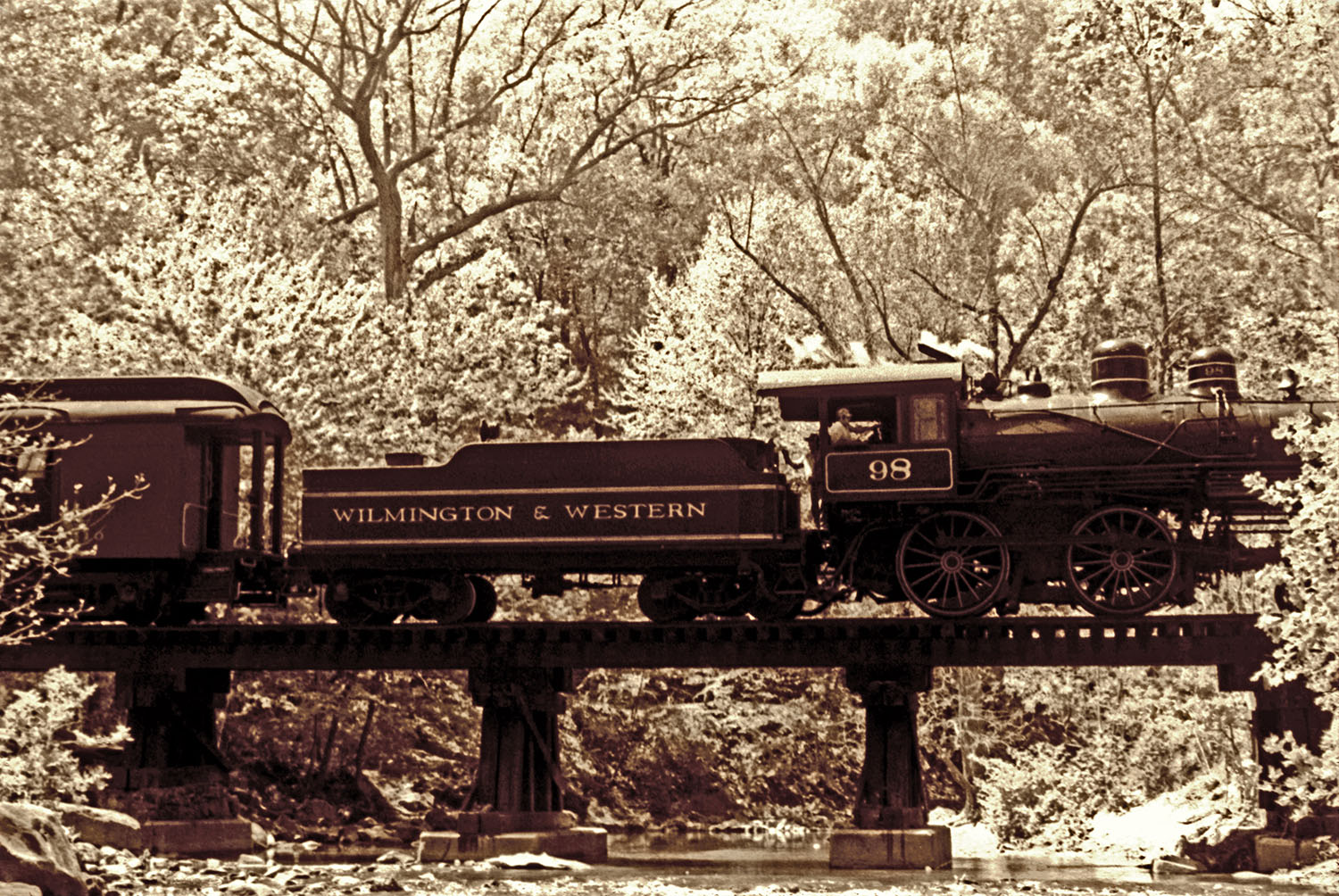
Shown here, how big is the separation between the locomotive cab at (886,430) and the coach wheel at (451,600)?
157 inches

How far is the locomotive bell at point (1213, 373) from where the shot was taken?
1898 cm

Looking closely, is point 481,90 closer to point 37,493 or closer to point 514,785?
point 37,493

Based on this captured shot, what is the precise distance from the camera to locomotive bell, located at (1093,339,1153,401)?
19.2 meters

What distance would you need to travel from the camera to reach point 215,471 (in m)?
20.4

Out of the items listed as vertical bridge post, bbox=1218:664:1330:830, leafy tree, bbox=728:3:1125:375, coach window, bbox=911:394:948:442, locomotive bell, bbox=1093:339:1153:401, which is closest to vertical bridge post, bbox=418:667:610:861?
coach window, bbox=911:394:948:442

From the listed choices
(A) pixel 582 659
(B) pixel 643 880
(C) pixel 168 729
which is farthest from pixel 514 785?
(C) pixel 168 729

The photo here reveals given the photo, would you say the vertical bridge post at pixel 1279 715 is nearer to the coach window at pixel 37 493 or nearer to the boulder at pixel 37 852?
the boulder at pixel 37 852

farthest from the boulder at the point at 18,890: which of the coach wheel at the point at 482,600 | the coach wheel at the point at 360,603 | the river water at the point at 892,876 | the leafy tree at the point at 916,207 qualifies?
the leafy tree at the point at 916,207

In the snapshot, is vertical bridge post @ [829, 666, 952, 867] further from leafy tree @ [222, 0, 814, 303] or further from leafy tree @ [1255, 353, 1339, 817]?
leafy tree @ [222, 0, 814, 303]

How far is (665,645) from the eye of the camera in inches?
739

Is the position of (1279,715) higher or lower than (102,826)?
higher

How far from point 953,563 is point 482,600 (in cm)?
546

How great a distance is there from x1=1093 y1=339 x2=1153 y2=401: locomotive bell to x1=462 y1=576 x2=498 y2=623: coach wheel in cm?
713

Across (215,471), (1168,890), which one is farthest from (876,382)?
(215,471)
